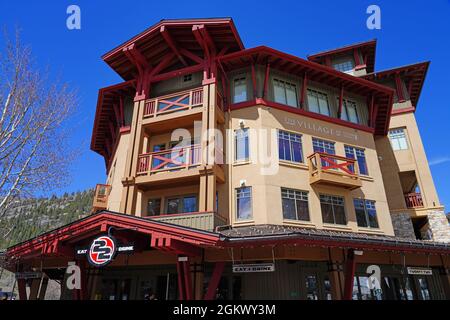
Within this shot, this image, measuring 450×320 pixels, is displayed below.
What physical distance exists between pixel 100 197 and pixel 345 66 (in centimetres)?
2257

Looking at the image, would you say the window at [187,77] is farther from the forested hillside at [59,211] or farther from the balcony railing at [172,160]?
the forested hillside at [59,211]

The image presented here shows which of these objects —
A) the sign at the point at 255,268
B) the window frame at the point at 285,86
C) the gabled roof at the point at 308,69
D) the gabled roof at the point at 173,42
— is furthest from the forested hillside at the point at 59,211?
the sign at the point at 255,268

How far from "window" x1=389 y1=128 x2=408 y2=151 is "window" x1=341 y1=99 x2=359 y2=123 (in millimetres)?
5081

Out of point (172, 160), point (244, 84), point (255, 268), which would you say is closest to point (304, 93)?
point (244, 84)

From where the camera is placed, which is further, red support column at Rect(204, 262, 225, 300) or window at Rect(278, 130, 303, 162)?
window at Rect(278, 130, 303, 162)

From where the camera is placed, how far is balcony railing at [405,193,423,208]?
21.6 m

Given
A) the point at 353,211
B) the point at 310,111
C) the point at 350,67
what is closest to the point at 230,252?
the point at 353,211

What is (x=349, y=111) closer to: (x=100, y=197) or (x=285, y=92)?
(x=285, y=92)

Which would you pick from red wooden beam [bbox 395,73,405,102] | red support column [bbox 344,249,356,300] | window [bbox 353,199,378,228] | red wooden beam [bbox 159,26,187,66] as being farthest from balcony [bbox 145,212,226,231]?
red wooden beam [bbox 395,73,405,102]

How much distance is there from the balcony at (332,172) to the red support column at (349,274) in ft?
16.0

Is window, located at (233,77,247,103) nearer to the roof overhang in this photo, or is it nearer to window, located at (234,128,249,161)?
window, located at (234,128,249,161)

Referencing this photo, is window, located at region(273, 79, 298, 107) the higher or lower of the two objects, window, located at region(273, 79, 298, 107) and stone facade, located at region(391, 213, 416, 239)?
the higher

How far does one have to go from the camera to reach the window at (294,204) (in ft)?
51.9
